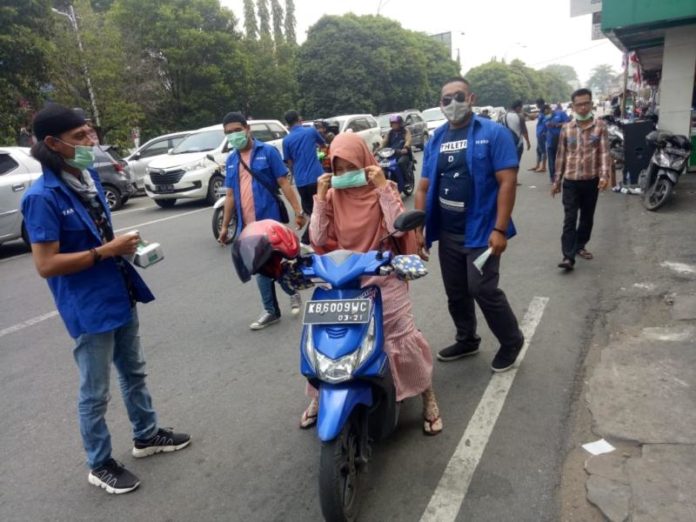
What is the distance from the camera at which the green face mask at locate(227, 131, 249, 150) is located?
470 cm

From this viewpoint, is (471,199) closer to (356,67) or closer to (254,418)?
(254,418)

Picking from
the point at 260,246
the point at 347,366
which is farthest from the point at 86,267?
the point at 347,366

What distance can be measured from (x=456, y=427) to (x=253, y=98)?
1003 inches

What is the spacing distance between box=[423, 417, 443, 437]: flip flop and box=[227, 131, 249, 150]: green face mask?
290cm

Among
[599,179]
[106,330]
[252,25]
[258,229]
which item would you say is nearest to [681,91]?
[599,179]

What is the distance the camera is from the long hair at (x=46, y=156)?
242 cm

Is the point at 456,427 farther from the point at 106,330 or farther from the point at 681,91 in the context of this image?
the point at 681,91

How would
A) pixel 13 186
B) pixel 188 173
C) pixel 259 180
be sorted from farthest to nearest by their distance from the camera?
1. pixel 188 173
2. pixel 13 186
3. pixel 259 180

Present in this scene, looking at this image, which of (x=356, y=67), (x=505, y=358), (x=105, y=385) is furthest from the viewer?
(x=356, y=67)

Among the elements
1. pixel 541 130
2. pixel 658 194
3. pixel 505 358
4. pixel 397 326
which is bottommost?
pixel 505 358

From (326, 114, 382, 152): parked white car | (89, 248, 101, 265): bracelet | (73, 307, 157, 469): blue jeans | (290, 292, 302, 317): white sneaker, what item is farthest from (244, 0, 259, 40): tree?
(89, 248, 101, 265): bracelet

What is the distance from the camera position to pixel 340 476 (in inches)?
89.4

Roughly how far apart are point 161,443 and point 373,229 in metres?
1.71

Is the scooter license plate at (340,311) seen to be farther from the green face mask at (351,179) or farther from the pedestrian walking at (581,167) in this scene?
the pedestrian walking at (581,167)
